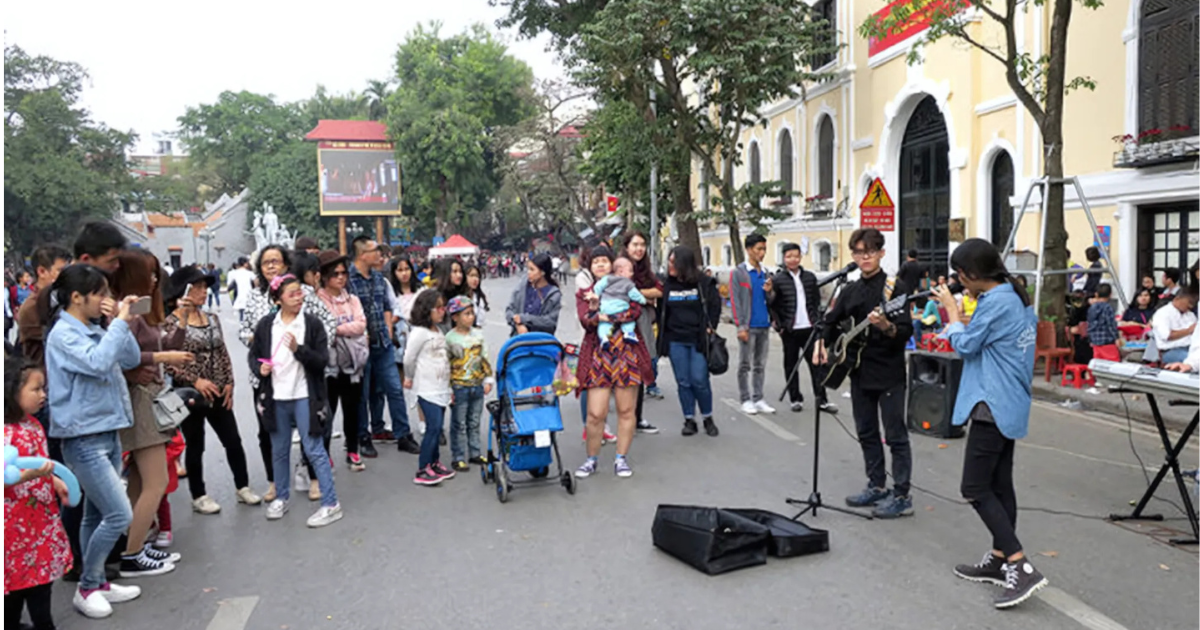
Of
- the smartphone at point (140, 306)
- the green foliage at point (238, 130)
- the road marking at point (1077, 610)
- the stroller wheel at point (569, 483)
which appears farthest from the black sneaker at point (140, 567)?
the green foliage at point (238, 130)

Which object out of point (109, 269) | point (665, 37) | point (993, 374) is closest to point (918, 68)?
point (665, 37)

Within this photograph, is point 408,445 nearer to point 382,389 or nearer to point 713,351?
point 382,389

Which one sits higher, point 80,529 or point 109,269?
point 109,269

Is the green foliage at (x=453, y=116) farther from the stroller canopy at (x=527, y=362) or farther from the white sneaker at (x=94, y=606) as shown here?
the white sneaker at (x=94, y=606)

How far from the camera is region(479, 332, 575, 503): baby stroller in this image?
20.9 ft

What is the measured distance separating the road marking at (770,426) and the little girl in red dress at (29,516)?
5.63 meters

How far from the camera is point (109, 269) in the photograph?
4.96 meters

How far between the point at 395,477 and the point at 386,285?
5.82 ft

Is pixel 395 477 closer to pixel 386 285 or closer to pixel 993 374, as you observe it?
pixel 386 285

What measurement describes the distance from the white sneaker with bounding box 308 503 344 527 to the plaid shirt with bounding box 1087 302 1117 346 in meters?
Answer: 8.46

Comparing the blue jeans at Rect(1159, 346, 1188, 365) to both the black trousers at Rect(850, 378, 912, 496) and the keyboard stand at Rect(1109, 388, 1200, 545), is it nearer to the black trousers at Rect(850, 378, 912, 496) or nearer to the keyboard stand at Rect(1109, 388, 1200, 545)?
the keyboard stand at Rect(1109, 388, 1200, 545)

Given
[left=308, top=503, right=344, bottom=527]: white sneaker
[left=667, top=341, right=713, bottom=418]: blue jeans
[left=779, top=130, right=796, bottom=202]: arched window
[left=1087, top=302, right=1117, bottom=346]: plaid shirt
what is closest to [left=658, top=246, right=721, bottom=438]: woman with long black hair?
[left=667, top=341, right=713, bottom=418]: blue jeans

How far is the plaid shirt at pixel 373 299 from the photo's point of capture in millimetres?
7656

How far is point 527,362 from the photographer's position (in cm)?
664
